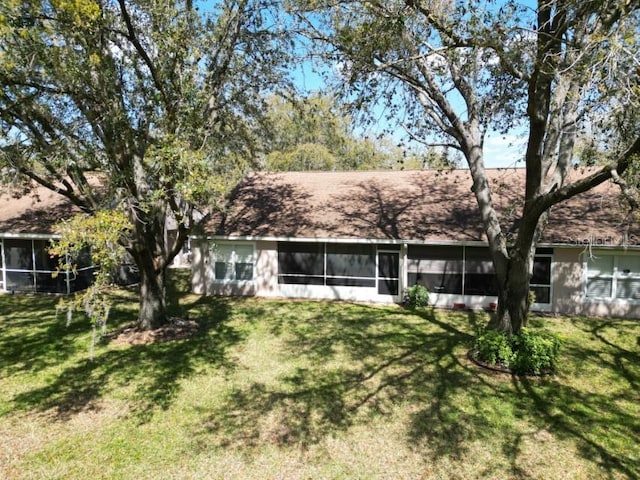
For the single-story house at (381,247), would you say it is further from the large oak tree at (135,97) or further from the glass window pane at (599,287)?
the large oak tree at (135,97)

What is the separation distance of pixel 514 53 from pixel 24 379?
1133 centimetres

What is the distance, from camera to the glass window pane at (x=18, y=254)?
17875mm

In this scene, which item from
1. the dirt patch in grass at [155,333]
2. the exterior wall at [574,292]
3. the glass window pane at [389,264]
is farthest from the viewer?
the glass window pane at [389,264]

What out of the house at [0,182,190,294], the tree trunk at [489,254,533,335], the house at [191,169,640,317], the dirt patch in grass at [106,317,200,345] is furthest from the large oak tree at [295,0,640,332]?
the house at [0,182,190,294]

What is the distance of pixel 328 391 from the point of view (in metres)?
8.32

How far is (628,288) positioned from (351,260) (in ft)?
31.1

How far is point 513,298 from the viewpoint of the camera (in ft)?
32.3

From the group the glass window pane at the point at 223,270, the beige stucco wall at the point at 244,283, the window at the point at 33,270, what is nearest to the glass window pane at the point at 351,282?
the beige stucco wall at the point at 244,283

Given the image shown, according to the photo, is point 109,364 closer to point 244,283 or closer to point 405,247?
point 244,283

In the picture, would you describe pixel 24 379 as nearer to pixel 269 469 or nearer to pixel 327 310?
pixel 269 469

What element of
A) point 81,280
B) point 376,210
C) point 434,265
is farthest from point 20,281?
point 434,265

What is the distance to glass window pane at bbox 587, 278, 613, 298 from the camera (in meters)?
14.6

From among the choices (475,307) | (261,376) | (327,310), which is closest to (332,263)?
(327,310)

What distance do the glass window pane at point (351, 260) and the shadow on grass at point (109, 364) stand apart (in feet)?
17.7
